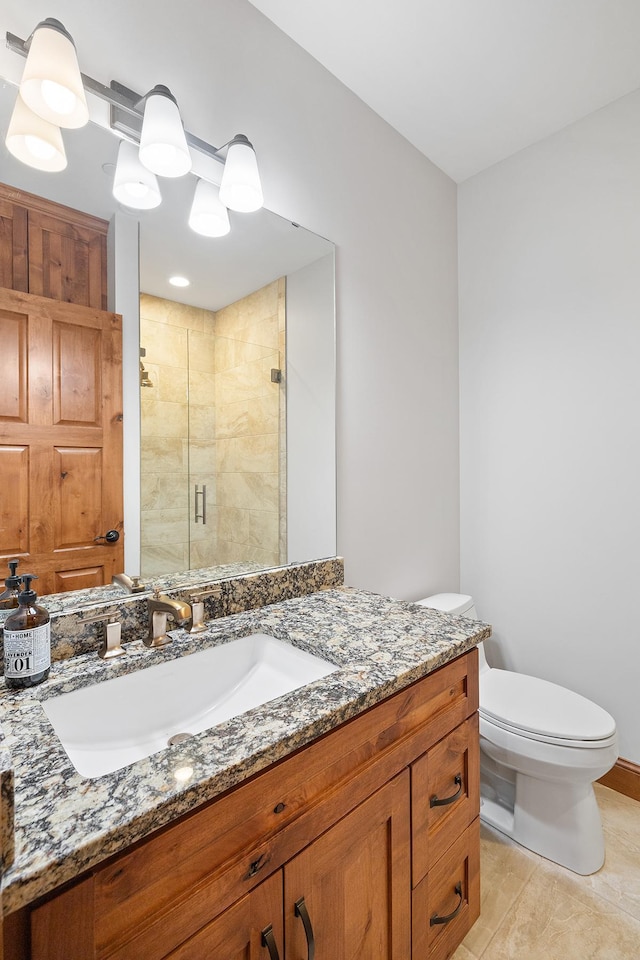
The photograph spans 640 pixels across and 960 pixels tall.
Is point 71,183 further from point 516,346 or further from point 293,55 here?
point 516,346

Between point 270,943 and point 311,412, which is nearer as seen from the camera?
point 270,943

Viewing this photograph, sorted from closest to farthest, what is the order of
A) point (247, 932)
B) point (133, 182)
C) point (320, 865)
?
point (247, 932) < point (320, 865) < point (133, 182)

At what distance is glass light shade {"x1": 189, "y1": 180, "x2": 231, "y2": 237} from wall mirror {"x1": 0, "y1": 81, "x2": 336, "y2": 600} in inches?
0.9

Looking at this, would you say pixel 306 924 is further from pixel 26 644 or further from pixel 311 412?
pixel 311 412

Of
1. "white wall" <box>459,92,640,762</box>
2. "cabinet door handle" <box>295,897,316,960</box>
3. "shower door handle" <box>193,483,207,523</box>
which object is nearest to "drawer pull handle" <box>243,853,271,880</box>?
"cabinet door handle" <box>295,897,316,960</box>

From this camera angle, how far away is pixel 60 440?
0.99 metres

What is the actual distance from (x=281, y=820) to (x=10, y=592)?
663mm

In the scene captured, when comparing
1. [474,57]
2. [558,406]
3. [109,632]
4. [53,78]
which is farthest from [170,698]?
[474,57]

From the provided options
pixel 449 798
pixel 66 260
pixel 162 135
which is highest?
pixel 162 135

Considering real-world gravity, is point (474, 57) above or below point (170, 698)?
above

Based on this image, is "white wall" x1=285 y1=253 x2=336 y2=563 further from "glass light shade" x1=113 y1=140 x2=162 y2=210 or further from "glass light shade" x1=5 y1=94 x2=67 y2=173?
"glass light shade" x1=5 y1=94 x2=67 y2=173

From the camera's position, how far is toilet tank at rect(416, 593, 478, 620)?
75.9 inches

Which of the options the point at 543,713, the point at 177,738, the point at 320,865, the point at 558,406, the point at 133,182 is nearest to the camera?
the point at 320,865

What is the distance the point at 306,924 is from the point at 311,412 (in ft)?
4.09
